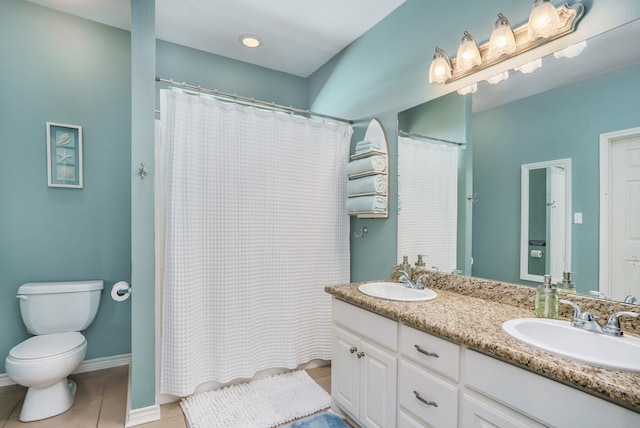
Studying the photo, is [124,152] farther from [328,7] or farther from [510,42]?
[510,42]

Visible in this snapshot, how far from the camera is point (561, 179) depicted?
4.44 ft

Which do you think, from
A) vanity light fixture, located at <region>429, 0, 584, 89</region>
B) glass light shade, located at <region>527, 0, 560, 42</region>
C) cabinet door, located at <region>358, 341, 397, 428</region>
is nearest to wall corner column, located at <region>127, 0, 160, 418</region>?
cabinet door, located at <region>358, 341, 397, 428</region>

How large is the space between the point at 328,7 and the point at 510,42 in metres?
1.27

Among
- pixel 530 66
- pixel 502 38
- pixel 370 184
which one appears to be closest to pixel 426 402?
pixel 370 184

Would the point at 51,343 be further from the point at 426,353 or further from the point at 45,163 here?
the point at 426,353

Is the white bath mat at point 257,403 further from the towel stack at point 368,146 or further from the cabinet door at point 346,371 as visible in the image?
the towel stack at point 368,146

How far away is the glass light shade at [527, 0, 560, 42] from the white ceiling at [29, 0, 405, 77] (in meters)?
1.04

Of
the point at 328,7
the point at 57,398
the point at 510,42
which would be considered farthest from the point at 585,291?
the point at 57,398

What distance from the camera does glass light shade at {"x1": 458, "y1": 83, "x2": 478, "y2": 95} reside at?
1.72 m

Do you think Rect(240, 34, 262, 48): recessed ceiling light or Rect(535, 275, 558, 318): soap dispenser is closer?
Rect(535, 275, 558, 318): soap dispenser

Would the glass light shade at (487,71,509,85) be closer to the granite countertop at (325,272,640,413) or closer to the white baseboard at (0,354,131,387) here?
the granite countertop at (325,272,640,413)

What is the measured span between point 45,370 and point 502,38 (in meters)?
2.99

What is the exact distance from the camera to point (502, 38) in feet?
4.87

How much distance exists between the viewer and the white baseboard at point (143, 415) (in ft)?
5.94
